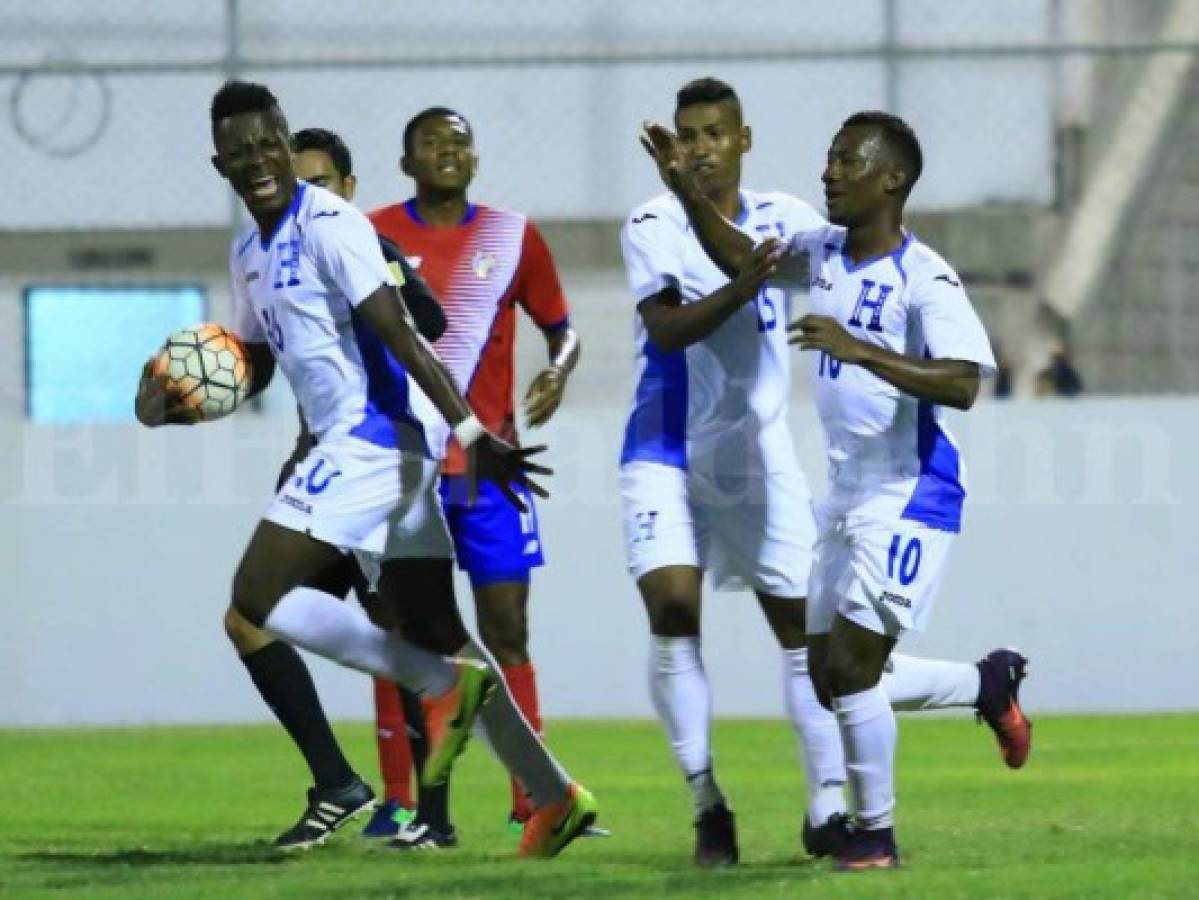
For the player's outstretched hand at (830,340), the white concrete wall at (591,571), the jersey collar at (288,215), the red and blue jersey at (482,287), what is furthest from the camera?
the white concrete wall at (591,571)

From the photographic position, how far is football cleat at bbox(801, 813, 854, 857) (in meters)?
8.03

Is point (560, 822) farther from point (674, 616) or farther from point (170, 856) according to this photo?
point (170, 856)

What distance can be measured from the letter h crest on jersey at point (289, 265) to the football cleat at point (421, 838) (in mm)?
1803

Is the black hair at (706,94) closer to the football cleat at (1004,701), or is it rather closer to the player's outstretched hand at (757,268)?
the player's outstretched hand at (757,268)

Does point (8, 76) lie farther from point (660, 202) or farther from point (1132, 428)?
point (660, 202)

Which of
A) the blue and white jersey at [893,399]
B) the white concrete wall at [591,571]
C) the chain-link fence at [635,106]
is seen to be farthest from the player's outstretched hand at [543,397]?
the chain-link fence at [635,106]

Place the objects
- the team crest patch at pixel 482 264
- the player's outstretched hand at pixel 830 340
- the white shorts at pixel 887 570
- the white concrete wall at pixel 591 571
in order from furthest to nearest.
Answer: the white concrete wall at pixel 591 571 < the team crest patch at pixel 482 264 < the white shorts at pixel 887 570 < the player's outstretched hand at pixel 830 340

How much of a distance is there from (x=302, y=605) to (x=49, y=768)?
14.9 ft

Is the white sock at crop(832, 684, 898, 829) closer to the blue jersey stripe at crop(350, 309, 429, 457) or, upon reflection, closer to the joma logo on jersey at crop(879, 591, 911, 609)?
the joma logo on jersey at crop(879, 591, 911, 609)

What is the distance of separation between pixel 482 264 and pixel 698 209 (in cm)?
193

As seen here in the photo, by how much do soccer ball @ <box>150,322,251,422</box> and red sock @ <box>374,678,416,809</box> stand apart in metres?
1.37

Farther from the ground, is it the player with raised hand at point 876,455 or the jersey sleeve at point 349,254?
the jersey sleeve at point 349,254

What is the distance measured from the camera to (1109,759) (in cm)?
1189

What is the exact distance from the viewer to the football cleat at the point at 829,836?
803cm
